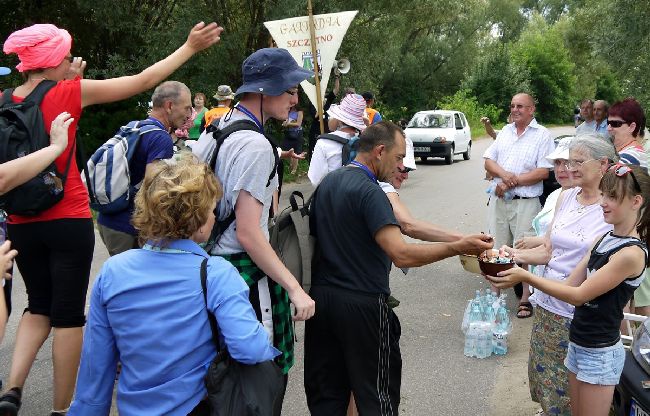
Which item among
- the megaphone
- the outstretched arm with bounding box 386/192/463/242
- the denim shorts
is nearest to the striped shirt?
the outstretched arm with bounding box 386/192/463/242

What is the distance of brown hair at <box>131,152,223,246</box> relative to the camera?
2.24 m

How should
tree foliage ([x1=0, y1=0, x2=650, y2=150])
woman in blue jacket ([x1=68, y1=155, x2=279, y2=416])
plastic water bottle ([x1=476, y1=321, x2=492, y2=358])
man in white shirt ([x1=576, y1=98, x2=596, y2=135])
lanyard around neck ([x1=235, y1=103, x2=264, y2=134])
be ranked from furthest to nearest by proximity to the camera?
tree foliage ([x1=0, y1=0, x2=650, y2=150]) → man in white shirt ([x1=576, y1=98, x2=596, y2=135]) → plastic water bottle ([x1=476, y1=321, x2=492, y2=358]) → lanyard around neck ([x1=235, y1=103, x2=264, y2=134]) → woman in blue jacket ([x1=68, y1=155, x2=279, y2=416])

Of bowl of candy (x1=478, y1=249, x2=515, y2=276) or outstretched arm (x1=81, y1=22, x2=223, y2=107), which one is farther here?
outstretched arm (x1=81, y1=22, x2=223, y2=107)

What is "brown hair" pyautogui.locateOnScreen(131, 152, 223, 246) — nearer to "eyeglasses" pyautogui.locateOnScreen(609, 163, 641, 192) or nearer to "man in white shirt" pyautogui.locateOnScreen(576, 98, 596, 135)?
"eyeglasses" pyautogui.locateOnScreen(609, 163, 641, 192)

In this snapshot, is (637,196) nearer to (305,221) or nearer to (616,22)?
(305,221)

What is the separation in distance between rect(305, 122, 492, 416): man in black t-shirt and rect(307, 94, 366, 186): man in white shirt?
8.05 feet

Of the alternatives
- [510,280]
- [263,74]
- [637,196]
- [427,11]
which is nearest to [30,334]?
[263,74]

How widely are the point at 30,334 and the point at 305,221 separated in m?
1.74

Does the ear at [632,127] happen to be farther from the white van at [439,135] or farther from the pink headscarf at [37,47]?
the white van at [439,135]

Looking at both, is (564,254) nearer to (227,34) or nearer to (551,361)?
(551,361)

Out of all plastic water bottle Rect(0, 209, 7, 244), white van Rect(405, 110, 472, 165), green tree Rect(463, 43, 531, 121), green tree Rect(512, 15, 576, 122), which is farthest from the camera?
green tree Rect(512, 15, 576, 122)

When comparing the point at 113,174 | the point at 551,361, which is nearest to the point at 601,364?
the point at 551,361

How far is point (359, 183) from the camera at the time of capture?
10.3ft

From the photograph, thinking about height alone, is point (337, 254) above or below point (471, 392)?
above
